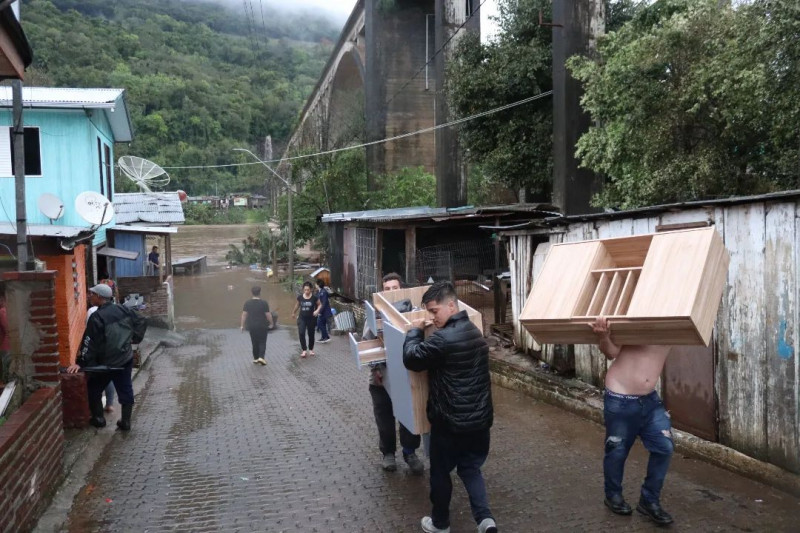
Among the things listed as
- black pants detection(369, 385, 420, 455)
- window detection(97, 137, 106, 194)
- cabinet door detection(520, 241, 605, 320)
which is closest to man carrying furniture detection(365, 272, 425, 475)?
black pants detection(369, 385, 420, 455)

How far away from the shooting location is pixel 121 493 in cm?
551

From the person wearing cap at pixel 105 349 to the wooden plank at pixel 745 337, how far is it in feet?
20.1

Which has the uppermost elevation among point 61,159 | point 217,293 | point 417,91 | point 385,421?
point 417,91

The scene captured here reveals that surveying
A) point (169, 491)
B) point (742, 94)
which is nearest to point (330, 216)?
point (742, 94)

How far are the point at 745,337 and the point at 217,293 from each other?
26611 mm

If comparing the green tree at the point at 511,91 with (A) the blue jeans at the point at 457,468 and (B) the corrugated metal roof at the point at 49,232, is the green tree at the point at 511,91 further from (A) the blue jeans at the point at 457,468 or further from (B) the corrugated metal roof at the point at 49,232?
(A) the blue jeans at the point at 457,468

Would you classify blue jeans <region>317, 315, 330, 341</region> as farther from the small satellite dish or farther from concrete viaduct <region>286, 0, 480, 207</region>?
concrete viaduct <region>286, 0, 480, 207</region>

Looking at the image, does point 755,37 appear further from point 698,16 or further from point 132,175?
point 132,175

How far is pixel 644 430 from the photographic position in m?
4.38

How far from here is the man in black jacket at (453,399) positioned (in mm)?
4184

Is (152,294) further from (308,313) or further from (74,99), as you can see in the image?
(308,313)

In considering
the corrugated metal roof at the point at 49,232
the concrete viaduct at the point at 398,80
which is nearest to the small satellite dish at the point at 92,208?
the corrugated metal roof at the point at 49,232

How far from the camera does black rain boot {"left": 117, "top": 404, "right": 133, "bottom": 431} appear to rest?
743cm

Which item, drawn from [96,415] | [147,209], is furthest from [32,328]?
[147,209]
